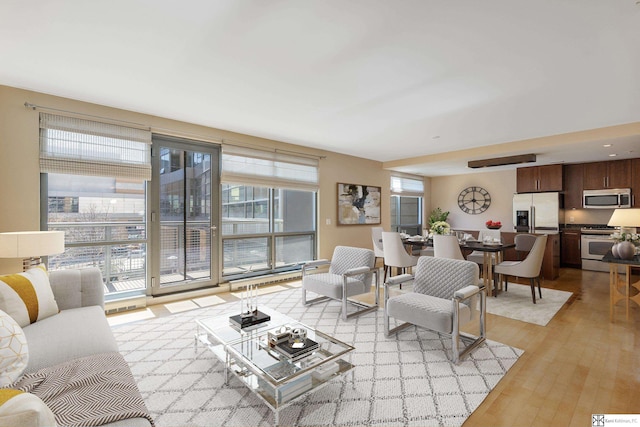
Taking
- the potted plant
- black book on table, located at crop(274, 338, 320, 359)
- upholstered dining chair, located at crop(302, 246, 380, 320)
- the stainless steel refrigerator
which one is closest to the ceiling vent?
the stainless steel refrigerator

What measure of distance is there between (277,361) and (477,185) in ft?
26.8

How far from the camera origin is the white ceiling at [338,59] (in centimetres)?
194

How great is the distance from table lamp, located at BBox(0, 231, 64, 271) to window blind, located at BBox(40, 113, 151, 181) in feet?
3.54

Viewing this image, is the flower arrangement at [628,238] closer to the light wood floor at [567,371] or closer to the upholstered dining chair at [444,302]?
→ the light wood floor at [567,371]

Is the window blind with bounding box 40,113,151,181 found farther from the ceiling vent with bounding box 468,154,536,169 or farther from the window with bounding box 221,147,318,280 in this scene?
the ceiling vent with bounding box 468,154,536,169

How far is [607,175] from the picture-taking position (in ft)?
21.1

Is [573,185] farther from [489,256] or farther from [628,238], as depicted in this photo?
[489,256]

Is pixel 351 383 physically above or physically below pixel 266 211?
below

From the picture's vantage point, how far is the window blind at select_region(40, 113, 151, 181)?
131 inches

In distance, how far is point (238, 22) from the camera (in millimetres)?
2059

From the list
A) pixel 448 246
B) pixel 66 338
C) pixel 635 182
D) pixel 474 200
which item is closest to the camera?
pixel 66 338

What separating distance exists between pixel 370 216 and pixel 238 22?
5451 millimetres

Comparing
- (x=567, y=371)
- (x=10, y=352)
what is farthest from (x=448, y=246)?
(x=10, y=352)

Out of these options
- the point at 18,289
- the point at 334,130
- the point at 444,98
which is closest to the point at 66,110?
the point at 18,289
